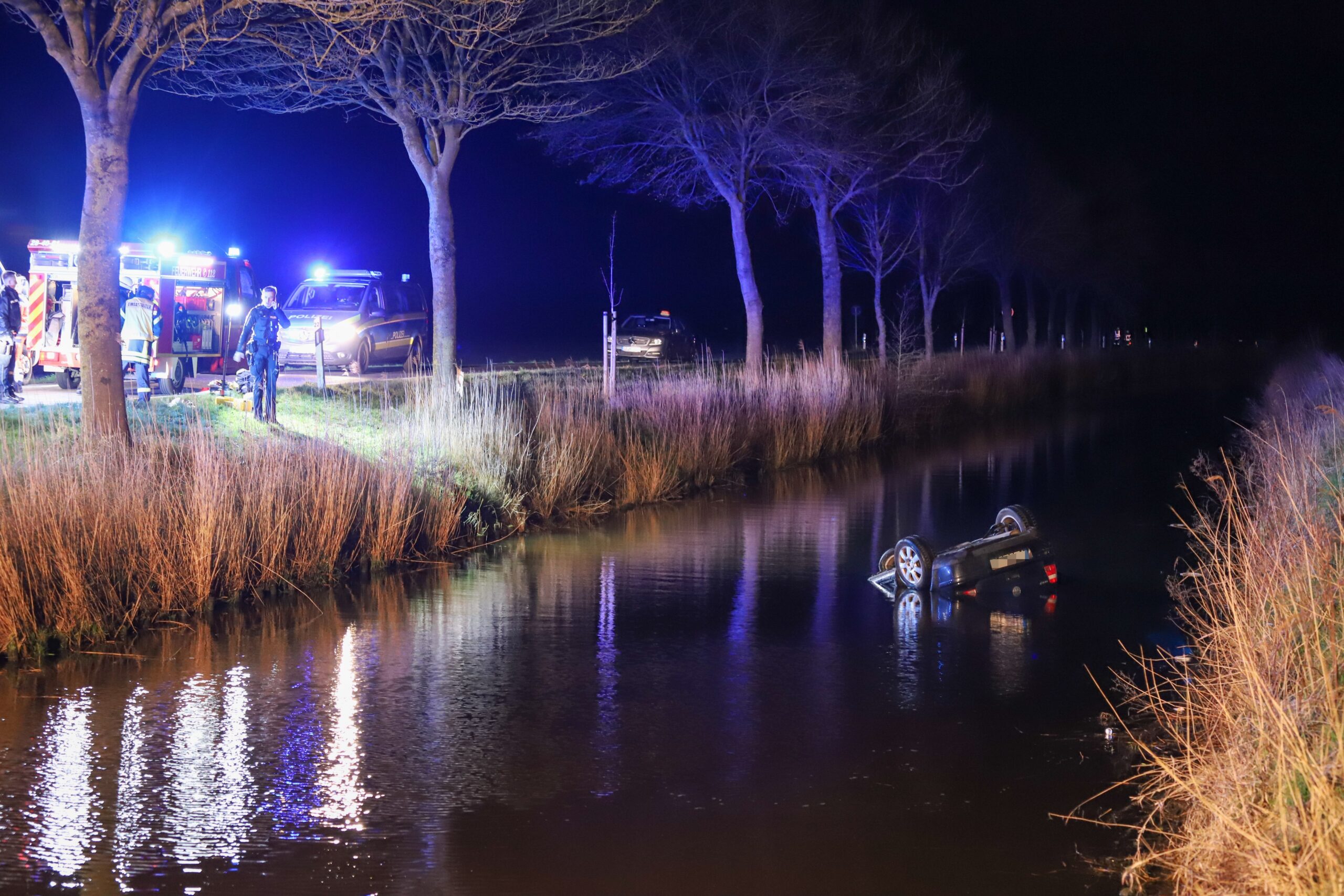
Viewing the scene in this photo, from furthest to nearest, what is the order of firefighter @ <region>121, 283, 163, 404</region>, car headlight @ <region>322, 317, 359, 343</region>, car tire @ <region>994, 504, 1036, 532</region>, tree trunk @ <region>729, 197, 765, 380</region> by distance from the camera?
tree trunk @ <region>729, 197, 765, 380</region> < car headlight @ <region>322, 317, 359, 343</region> < firefighter @ <region>121, 283, 163, 404</region> < car tire @ <region>994, 504, 1036, 532</region>

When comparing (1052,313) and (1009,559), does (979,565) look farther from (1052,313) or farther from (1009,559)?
(1052,313)

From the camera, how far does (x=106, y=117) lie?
Result: 12.7 meters

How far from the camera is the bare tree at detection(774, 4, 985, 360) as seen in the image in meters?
26.7

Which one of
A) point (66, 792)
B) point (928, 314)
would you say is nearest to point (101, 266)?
point (66, 792)

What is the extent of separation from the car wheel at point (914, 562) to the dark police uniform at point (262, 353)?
8780 mm

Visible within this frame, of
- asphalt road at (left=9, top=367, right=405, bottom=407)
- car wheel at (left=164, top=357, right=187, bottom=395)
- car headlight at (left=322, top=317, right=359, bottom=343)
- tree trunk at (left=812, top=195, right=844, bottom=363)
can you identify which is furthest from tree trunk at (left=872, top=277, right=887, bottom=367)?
car wheel at (left=164, top=357, right=187, bottom=395)

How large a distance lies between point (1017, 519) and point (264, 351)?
9.78 metres

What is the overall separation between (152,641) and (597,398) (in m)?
9.78

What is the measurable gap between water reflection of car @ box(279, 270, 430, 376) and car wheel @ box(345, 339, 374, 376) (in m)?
0.01

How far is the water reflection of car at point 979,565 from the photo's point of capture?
10.8m

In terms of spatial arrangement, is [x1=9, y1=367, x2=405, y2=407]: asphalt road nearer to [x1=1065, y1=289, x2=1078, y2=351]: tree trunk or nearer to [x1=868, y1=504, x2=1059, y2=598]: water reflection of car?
[x1=868, y1=504, x2=1059, y2=598]: water reflection of car

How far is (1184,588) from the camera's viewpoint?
11.3 metres

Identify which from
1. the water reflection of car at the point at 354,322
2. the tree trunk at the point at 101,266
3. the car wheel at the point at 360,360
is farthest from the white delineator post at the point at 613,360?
the tree trunk at the point at 101,266

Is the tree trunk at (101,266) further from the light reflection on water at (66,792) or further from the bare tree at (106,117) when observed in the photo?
the light reflection on water at (66,792)
